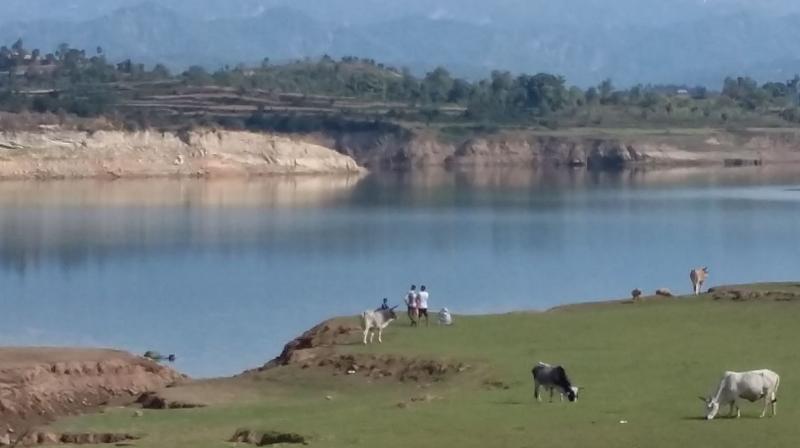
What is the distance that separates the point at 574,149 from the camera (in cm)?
14650

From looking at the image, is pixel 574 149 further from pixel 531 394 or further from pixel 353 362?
pixel 531 394

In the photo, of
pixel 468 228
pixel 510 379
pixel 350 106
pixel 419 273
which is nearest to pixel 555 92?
pixel 350 106

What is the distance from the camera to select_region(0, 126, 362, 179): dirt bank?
120 m

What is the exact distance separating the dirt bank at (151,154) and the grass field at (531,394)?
90.9m

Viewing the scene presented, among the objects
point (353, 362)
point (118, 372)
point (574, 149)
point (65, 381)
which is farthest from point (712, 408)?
point (574, 149)

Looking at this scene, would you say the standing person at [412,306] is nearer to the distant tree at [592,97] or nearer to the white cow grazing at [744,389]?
the white cow grazing at [744,389]

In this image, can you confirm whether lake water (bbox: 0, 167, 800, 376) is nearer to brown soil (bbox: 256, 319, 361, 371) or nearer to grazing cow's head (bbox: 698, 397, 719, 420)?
brown soil (bbox: 256, 319, 361, 371)

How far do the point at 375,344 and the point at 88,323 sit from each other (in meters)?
12.8

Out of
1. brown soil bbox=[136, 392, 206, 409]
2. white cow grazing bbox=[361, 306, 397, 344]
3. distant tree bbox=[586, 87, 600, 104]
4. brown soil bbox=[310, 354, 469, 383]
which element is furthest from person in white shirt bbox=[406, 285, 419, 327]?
distant tree bbox=[586, 87, 600, 104]

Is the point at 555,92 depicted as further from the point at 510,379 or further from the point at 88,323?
the point at 510,379

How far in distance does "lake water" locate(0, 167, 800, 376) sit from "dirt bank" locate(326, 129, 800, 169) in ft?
146

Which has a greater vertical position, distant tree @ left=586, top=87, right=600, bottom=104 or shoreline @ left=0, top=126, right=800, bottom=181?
distant tree @ left=586, top=87, right=600, bottom=104

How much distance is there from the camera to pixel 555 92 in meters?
175

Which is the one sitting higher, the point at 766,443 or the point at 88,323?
the point at 766,443
